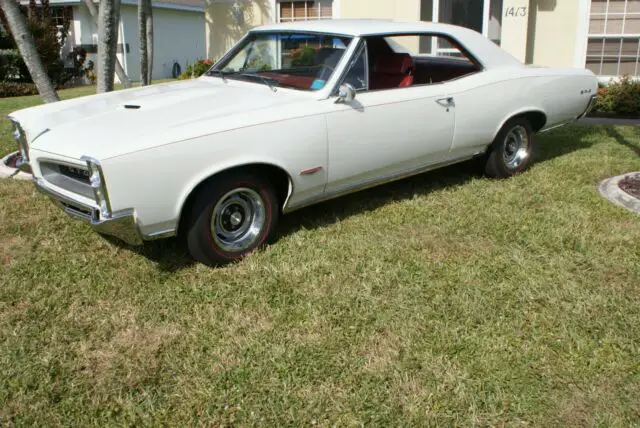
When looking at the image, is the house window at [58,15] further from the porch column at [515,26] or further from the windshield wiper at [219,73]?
the windshield wiper at [219,73]

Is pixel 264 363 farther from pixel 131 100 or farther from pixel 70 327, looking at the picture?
pixel 131 100

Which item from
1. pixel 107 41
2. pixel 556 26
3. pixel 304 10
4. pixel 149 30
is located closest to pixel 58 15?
pixel 149 30

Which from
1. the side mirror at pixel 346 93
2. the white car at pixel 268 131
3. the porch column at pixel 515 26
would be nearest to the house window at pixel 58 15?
the porch column at pixel 515 26

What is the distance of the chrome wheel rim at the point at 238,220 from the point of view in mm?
4035

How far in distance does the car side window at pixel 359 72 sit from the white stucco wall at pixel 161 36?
18613mm

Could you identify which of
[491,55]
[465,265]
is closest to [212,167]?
[465,265]

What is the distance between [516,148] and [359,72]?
7.66 ft

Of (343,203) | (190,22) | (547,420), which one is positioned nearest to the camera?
(547,420)

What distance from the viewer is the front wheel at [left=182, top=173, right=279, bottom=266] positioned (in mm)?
3867

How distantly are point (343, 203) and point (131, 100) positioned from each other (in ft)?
6.54

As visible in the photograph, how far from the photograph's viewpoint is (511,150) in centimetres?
616

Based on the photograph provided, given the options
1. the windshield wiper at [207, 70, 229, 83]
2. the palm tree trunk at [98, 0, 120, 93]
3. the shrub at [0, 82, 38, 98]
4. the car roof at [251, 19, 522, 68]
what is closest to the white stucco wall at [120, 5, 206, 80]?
the shrub at [0, 82, 38, 98]

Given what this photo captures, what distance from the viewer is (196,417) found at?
271 centimetres

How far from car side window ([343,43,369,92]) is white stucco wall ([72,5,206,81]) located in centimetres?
1861
